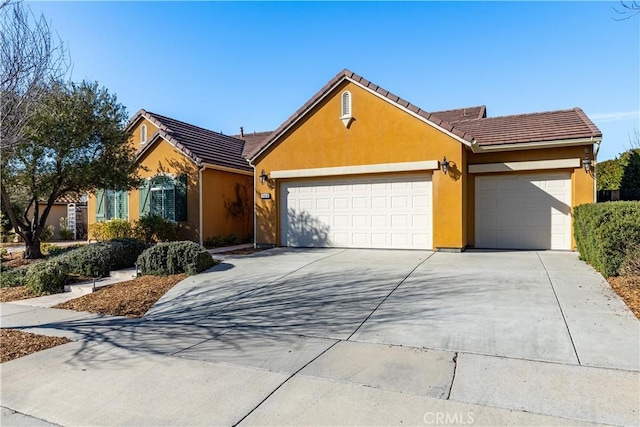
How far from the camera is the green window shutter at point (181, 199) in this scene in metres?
14.9

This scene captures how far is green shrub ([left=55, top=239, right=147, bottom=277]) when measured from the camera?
9.80 metres

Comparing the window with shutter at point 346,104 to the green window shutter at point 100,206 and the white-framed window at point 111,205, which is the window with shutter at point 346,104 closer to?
the white-framed window at point 111,205

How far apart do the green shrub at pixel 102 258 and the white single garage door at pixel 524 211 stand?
35.0 ft

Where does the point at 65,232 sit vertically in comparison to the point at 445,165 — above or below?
below

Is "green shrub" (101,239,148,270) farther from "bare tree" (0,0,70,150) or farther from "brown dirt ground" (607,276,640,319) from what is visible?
"brown dirt ground" (607,276,640,319)

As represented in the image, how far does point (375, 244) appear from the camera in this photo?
12.4m

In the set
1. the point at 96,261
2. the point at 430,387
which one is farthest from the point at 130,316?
the point at 430,387

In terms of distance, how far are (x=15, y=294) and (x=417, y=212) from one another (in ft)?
34.4

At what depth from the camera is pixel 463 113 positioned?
60.8ft

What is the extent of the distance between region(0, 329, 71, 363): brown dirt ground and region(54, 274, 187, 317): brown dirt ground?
128 centimetres

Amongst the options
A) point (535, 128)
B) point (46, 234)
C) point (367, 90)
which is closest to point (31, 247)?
point (46, 234)

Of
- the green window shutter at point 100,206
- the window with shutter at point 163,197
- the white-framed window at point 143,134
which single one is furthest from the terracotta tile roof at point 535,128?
the green window shutter at point 100,206

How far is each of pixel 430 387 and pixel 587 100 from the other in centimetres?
1397

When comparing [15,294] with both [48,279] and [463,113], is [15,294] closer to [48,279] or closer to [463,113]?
[48,279]
